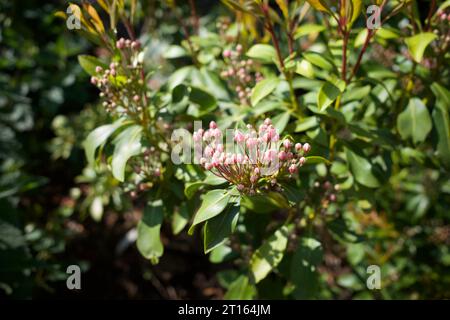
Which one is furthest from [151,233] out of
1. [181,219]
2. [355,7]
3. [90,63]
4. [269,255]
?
[355,7]

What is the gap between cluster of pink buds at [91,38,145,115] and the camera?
64.9 inches

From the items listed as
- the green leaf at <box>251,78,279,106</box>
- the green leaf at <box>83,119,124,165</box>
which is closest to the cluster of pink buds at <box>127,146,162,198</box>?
the green leaf at <box>83,119,124,165</box>

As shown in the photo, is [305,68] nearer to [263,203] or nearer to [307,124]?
[307,124]

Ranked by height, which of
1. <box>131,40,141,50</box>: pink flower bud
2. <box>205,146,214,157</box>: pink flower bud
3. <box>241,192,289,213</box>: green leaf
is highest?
<box>131,40,141,50</box>: pink flower bud

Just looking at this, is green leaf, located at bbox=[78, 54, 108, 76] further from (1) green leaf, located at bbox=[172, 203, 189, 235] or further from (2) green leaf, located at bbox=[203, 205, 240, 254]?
(2) green leaf, located at bbox=[203, 205, 240, 254]

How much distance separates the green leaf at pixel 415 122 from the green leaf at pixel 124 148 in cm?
104

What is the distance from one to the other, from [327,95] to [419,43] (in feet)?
1.35

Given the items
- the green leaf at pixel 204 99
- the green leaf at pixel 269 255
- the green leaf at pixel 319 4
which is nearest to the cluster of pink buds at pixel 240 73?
the green leaf at pixel 204 99

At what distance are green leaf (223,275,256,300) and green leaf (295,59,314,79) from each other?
961mm

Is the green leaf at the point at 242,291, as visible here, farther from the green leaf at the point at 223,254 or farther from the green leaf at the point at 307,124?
the green leaf at the point at 307,124

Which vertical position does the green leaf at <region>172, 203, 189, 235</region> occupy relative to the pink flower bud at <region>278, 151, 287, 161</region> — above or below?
below

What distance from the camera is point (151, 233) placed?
1.82 metres

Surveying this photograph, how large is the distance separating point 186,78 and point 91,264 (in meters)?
1.90

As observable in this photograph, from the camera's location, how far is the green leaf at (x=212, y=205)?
1.33m
